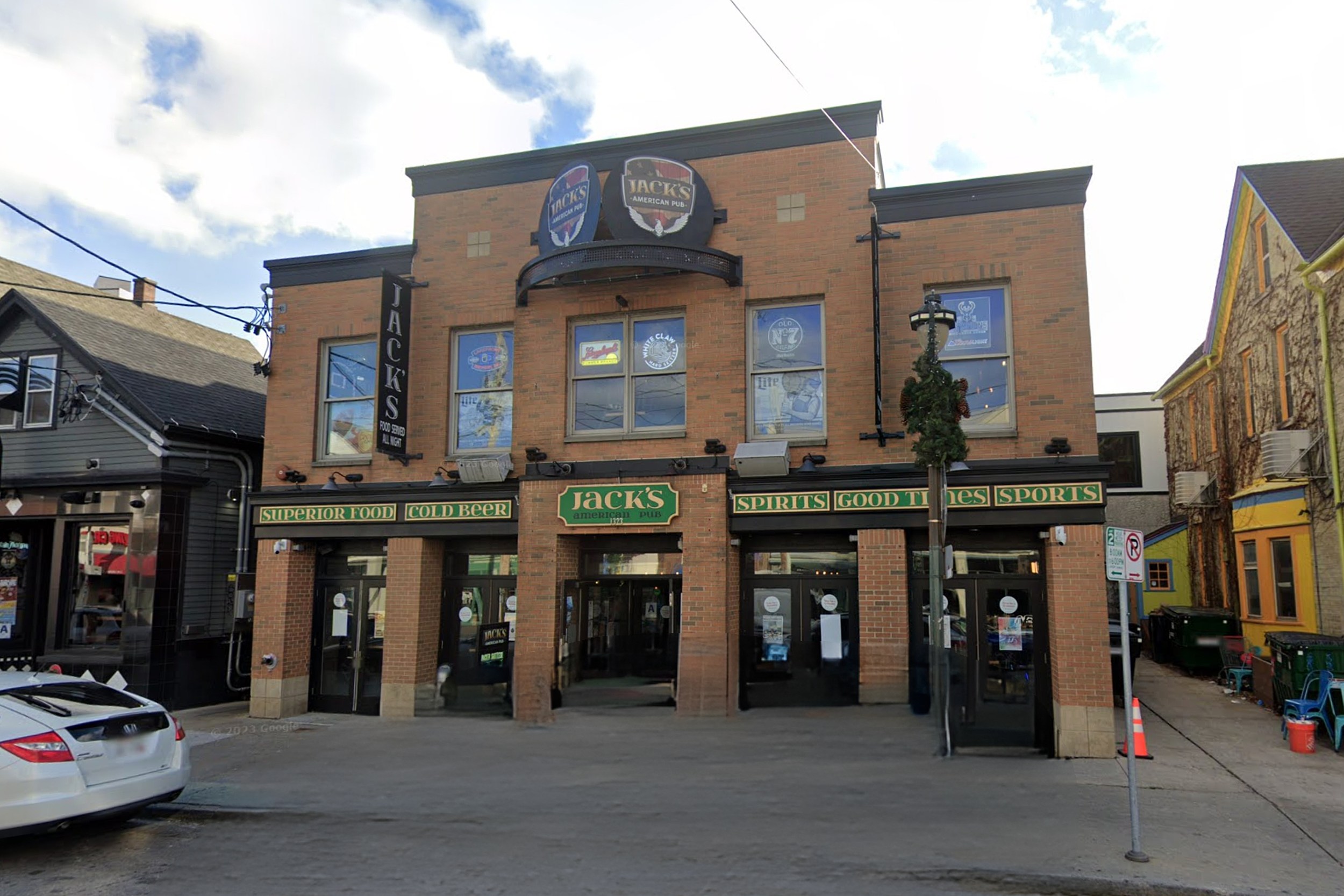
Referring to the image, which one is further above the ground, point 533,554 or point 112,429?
point 112,429

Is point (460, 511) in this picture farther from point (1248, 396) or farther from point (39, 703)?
point (1248, 396)

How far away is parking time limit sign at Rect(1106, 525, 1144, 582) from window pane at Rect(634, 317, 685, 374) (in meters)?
6.22

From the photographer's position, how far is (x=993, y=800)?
8.46m

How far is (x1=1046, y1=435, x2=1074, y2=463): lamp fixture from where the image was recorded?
10.7 meters

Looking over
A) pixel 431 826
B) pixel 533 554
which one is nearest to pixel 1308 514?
pixel 533 554

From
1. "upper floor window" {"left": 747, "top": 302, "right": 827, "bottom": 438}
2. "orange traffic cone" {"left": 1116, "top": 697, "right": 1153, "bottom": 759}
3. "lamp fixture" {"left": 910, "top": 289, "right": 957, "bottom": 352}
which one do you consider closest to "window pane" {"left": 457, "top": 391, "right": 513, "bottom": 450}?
"upper floor window" {"left": 747, "top": 302, "right": 827, "bottom": 438}

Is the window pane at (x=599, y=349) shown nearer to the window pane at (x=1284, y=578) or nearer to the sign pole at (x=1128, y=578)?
the sign pole at (x=1128, y=578)

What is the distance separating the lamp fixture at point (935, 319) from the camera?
32.1ft

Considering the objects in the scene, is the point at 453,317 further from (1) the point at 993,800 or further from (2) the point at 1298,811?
(2) the point at 1298,811

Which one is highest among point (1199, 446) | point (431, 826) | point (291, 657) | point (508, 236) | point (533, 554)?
point (508, 236)

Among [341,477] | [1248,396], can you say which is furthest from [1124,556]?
[1248,396]

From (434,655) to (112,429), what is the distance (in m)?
6.96

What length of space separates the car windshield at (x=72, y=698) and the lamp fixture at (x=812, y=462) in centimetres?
757

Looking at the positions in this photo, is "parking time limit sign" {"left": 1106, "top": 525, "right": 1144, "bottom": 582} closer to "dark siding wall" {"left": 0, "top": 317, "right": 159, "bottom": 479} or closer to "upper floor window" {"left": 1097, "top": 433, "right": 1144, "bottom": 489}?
"dark siding wall" {"left": 0, "top": 317, "right": 159, "bottom": 479}
